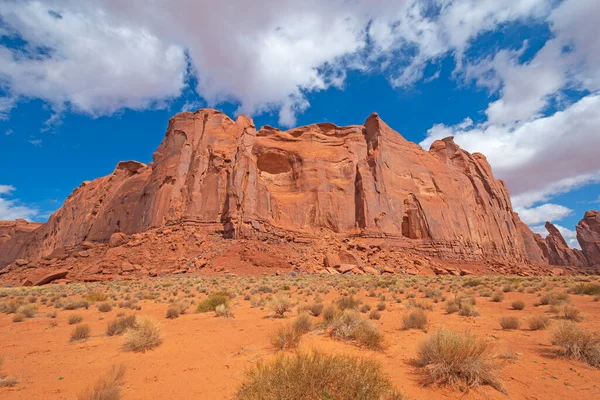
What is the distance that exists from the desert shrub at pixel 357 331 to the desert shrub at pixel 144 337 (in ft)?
13.4

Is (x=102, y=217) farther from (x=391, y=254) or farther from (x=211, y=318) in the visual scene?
(x=211, y=318)

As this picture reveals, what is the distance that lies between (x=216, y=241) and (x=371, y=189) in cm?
2459

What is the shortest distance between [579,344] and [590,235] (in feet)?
391

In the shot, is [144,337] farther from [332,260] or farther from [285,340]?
[332,260]

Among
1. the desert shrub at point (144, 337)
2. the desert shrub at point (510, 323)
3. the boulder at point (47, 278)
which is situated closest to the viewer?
the desert shrub at point (144, 337)

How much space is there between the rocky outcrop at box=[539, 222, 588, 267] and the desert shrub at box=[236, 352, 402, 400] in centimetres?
11549

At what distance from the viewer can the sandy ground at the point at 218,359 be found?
4.26 m

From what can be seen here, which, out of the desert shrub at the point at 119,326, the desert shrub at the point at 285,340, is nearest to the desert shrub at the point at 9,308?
the desert shrub at the point at 119,326

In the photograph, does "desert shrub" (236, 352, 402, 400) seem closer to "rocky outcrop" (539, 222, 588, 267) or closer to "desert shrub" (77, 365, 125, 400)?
"desert shrub" (77, 365, 125, 400)

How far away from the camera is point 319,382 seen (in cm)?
336

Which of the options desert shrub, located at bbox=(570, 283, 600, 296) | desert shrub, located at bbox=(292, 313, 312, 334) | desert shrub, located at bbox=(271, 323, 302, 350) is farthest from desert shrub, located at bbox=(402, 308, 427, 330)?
desert shrub, located at bbox=(570, 283, 600, 296)

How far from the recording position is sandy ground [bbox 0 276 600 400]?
426cm

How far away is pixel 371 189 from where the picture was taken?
45500 mm

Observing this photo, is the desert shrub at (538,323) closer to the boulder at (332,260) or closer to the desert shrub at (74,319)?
the desert shrub at (74,319)
